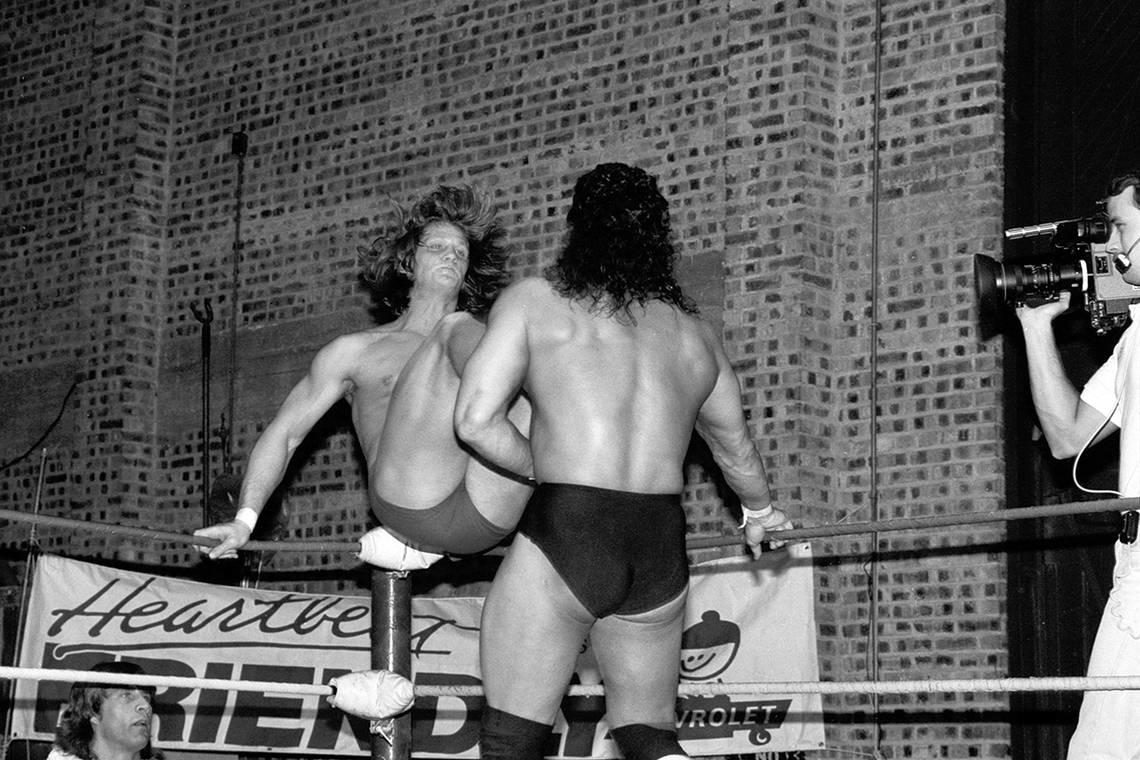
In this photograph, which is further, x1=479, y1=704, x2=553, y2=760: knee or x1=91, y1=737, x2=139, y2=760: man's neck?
x1=91, y1=737, x2=139, y2=760: man's neck

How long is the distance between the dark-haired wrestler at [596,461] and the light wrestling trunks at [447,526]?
51cm

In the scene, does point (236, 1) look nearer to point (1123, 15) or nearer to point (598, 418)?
point (1123, 15)

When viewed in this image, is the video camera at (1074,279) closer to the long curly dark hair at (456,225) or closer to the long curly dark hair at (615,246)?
the long curly dark hair at (615,246)

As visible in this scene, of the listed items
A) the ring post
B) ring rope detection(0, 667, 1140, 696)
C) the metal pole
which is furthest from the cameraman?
the metal pole

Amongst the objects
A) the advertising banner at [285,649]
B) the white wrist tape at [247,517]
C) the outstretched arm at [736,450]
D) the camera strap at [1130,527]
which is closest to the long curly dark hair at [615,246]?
the outstretched arm at [736,450]

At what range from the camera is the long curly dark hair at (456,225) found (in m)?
5.49

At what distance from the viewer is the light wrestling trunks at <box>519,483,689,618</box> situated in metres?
3.93

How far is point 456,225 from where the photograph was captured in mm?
5512

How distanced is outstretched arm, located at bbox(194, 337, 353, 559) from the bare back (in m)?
1.36

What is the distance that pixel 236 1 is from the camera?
10.1 meters

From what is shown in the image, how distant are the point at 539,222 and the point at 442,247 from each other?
316cm

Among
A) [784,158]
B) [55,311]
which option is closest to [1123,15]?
[784,158]

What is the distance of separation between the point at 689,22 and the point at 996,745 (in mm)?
3568

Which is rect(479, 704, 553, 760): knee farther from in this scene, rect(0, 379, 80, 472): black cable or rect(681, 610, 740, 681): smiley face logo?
rect(0, 379, 80, 472): black cable
